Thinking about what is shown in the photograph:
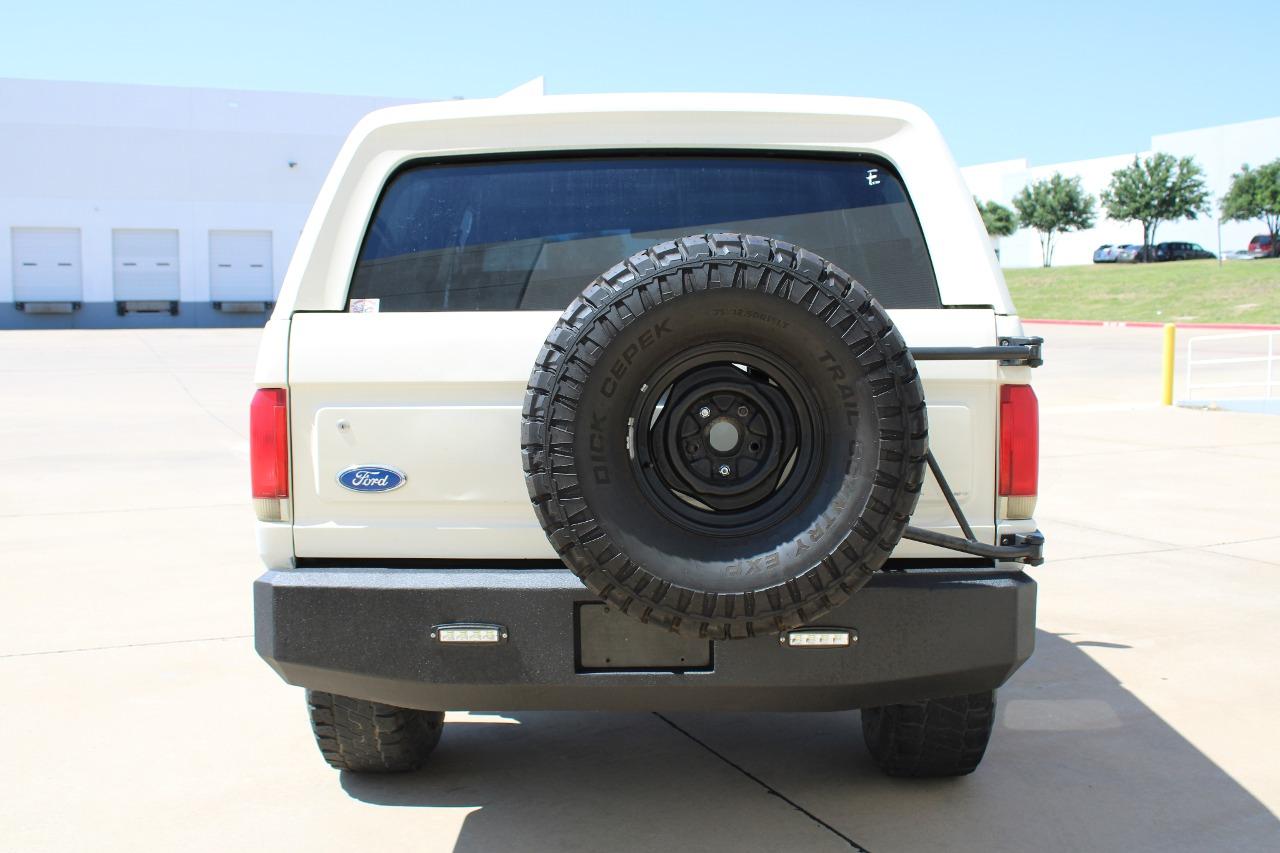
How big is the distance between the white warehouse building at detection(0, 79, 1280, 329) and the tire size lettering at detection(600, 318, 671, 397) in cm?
4632

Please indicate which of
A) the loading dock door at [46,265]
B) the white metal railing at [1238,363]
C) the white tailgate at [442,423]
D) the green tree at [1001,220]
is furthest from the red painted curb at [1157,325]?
the green tree at [1001,220]

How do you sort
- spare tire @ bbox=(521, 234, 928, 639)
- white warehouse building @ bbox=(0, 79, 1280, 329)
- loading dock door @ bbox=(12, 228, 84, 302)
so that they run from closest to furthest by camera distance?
spare tire @ bbox=(521, 234, 928, 639)
white warehouse building @ bbox=(0, 79, 1280, 329)
loading dock door @ bbox=(12, 228, 84, 302)

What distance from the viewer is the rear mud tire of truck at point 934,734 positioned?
3.73 m

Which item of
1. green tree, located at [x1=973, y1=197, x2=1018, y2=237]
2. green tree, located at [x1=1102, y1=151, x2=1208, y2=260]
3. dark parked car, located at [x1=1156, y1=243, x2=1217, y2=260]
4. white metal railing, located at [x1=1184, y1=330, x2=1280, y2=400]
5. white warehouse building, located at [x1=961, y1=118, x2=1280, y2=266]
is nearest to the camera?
white metal railing, located at [x1=1184, y1=330, x2=1280, y2=400]

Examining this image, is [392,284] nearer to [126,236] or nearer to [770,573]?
[770,573]

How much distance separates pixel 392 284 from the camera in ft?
11.4

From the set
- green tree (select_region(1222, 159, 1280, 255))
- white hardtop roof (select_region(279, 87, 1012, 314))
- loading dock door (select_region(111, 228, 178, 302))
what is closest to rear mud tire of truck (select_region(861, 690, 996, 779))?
white hardtop roof (select_region(279, 87, 1012, 314))

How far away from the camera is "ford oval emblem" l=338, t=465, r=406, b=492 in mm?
3254

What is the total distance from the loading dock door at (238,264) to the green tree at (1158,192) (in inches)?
1823

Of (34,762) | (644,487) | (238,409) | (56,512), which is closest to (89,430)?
(238,409)

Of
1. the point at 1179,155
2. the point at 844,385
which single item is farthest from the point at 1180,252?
the point at 844,385

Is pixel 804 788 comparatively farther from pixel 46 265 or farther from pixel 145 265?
pixel 46 265

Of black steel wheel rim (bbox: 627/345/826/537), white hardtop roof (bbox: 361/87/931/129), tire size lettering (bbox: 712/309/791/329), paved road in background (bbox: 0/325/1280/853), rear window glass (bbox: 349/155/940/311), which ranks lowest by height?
paved road in background (bbox: 0/325/1280/853)

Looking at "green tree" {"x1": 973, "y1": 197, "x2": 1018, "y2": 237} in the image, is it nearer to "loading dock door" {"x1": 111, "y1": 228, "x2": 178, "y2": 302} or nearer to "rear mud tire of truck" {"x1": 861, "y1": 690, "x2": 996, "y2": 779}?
"loading dock door" {"x1": 111, "y1": 228, "x2": 178, "y2": 302}
